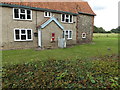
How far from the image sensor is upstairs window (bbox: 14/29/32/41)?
13506 millimetres

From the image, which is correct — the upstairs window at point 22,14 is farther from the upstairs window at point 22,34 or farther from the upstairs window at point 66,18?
the upstairs window at point 66,18

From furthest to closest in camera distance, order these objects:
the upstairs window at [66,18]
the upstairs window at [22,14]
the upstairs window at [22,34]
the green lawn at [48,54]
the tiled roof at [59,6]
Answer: the upstairs window at [66,18] < the tiled roof at [59,6] < the upstairs window at [22,34] < the upstairs window at [22,14] < the green lawn at [48,54]

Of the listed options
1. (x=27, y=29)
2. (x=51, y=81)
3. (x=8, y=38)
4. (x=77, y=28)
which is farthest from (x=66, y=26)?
(x=51, y=81)

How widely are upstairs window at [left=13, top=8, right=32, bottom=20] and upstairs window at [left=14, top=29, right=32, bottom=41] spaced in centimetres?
173

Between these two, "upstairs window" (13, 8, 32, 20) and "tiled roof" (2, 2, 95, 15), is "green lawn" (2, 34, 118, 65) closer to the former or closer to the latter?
"upstairs window" (13, 8, 32, 20)

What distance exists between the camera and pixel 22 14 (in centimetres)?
1361

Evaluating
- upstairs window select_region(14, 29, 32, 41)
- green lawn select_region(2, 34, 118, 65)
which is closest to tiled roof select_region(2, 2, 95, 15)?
upstairs window select_region(14, 29, 32, 41)

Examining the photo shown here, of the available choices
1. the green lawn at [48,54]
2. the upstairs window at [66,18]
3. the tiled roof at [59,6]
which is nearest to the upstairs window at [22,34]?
the green lawn at [48,54]

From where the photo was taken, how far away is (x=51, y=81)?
14.3 ft

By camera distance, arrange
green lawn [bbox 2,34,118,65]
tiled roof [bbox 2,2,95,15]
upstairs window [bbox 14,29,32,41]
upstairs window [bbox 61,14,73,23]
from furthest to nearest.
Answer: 1. upstairs window [bbox 61,14,73,23]
2. tiled roof [bbox 2,2,95,15]
3. upstairs window [bbox 14,29,32,41]
4. green lawn [bbox 2,34,118,65]

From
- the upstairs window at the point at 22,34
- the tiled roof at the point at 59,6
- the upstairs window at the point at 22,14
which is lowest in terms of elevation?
the upstairs window at the point at 22,34

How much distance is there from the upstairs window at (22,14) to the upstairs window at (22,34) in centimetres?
173

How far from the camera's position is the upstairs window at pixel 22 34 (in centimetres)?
1351

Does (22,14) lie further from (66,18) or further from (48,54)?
(66,18)
